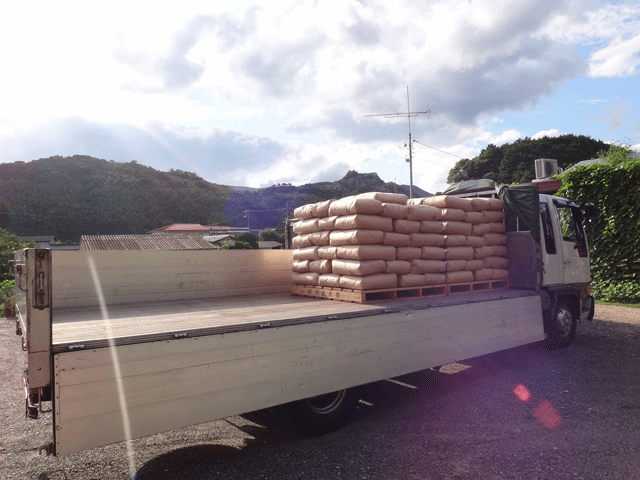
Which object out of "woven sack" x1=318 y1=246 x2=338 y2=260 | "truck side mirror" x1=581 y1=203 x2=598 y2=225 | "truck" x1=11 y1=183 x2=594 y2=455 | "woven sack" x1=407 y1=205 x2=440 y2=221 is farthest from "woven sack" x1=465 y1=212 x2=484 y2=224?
"truck side mirror" x1=581 y1=203 x2=598 y2=225

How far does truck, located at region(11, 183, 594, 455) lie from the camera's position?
2.78m

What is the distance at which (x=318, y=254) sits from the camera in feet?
18.9

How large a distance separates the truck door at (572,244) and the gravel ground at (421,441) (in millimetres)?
1863

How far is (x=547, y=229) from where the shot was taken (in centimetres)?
700

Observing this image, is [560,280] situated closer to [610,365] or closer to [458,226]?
[610,365]

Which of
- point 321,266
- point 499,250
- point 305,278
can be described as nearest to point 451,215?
point 499,250

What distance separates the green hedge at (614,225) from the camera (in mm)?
12375

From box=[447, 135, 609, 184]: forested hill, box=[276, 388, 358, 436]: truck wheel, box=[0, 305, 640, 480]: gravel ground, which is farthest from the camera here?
box=[447, 135, 609, 184]: forested hill

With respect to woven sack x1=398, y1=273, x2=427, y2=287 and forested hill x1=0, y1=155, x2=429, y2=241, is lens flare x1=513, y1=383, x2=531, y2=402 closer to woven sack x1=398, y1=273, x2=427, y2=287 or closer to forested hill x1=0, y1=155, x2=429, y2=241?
woven sack x1=398, y1=273, x2=427, y2=287

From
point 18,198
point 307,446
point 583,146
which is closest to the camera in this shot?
point 307,446

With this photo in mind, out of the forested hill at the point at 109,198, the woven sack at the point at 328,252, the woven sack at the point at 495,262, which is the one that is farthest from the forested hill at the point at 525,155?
the woven sack at the point at 328,252

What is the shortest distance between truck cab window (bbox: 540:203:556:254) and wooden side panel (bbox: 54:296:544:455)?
271cm

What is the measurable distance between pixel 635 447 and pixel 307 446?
2.73 m

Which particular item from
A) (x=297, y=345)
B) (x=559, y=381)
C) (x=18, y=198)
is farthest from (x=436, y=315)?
(x=18, y=198)
